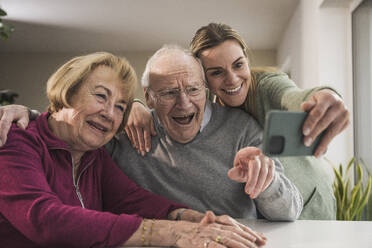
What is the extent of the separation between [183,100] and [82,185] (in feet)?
1.71

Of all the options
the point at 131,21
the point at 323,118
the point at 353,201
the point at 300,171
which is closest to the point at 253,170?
the point at 323,118

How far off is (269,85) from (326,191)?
0.54 m

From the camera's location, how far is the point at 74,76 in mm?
1276

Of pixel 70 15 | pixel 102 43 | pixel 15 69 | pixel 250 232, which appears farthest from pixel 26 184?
pixel 15 69

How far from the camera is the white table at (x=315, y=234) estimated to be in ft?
3.66

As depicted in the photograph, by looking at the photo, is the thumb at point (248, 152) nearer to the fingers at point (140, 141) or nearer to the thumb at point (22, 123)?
the fingers at point (140, 141)

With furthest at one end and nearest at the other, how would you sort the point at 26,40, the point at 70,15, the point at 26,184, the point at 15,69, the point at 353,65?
the point at 15,69, the point at 26,40, the point at 70,15, the point at 353,65, the point at 26,184

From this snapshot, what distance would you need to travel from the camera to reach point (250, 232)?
1.13 metres

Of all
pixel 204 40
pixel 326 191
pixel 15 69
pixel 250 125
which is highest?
pixel 15 69

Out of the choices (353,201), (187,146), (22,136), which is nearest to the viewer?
(22,136)

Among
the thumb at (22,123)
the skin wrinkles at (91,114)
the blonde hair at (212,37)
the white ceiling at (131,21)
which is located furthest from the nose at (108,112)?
the white ceiling at (131,21)

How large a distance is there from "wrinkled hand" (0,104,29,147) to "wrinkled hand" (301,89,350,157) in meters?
0.83

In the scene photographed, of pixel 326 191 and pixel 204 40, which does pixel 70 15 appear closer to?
pixel 204 40

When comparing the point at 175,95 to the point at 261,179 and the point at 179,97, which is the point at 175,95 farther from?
the point at 261,179
